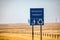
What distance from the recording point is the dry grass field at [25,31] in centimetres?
262

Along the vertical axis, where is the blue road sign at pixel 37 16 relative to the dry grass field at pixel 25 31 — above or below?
above

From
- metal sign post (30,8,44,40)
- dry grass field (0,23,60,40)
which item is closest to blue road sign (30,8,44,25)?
metal sign post (30,8,44,40)

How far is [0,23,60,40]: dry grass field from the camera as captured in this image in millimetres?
2625

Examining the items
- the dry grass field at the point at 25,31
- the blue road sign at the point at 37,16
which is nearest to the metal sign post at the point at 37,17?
the blue road sign at the point at 37,16

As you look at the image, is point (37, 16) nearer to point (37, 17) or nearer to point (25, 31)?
point (37, 17)

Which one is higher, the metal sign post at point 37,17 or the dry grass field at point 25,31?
the metal sign post at point 37,17

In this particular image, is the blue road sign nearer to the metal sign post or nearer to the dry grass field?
the metal sign post

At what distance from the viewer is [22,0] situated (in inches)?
105

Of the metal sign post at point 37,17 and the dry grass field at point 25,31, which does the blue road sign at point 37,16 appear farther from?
the dry grass field at point 25,31

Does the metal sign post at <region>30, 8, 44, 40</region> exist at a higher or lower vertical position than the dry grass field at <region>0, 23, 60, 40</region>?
higher

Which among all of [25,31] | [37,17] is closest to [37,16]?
[37,17]

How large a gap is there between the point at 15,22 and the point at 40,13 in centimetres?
54

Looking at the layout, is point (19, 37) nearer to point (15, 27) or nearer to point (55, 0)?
point (15, 27)

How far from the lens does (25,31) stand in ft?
8.70
